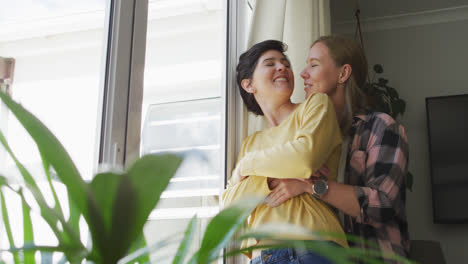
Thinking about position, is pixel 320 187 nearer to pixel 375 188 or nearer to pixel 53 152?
pixel 375 188

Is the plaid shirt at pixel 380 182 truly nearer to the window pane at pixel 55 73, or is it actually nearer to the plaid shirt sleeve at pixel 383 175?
the plaid shirt sleeve at pixel 383 175

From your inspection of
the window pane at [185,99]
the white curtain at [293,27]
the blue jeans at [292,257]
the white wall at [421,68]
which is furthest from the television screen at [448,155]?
the blue jeans at [292,257]

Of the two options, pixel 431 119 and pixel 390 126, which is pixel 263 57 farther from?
pixel 431 119

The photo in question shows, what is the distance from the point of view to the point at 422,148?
3352 millimetres

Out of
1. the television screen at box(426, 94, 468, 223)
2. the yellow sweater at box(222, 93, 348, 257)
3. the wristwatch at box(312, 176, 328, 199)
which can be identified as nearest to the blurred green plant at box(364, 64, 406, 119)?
the television screen at box(426, 94, 468, 223)

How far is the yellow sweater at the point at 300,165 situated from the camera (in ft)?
4.46

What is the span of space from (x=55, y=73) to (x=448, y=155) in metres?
2.82

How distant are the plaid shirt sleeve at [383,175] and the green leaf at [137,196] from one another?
123 cm

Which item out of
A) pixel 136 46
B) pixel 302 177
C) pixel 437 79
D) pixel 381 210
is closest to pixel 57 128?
pixel 136 46

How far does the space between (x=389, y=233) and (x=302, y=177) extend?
374 millimetres

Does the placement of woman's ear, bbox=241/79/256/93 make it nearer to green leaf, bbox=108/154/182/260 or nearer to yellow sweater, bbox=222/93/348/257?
yellow sweater, bbox=222/93/348/257

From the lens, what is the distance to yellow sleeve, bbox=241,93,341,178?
1358mm

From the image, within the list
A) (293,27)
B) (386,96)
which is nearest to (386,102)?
(386,96)

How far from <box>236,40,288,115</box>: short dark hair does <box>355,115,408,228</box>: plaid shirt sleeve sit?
458 millimetres
